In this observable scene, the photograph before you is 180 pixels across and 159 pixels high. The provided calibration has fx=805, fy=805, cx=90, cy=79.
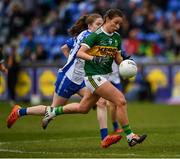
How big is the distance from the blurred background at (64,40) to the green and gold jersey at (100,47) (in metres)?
14.6

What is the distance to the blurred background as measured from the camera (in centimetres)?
2955

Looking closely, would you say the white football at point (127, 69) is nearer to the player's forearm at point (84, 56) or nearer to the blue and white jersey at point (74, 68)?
the player's forearm at point (84, 56)

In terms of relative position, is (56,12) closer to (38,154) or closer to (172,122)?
(172,122)

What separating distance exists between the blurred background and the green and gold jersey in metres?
14.6

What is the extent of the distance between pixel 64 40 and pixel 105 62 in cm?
1758

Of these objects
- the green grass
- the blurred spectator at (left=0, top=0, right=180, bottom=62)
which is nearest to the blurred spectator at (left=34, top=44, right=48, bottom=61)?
the blurred spectator at (left=0, top=0, right=180, bottom=62)

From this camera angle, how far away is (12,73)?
30062mm

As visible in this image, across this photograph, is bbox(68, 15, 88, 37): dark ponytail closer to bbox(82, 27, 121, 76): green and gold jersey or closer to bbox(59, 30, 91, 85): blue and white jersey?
bbox(59, 30, 91, 85): blue and white jersey

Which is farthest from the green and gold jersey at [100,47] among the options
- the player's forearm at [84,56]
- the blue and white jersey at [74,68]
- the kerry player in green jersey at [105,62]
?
the blue and white jersey at [74,68]

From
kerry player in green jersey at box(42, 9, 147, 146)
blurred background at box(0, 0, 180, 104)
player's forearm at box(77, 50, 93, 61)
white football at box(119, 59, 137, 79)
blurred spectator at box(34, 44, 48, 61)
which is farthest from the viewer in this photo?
blurred spectator at box(34, 44, 48, 61)

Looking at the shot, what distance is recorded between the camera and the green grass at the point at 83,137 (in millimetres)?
13456

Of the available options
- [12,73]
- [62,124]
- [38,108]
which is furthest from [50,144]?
[12,73]

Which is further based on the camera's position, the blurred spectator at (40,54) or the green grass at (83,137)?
the blurred spectator at (40,54)

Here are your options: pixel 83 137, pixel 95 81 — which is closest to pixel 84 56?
pixel 95 81
